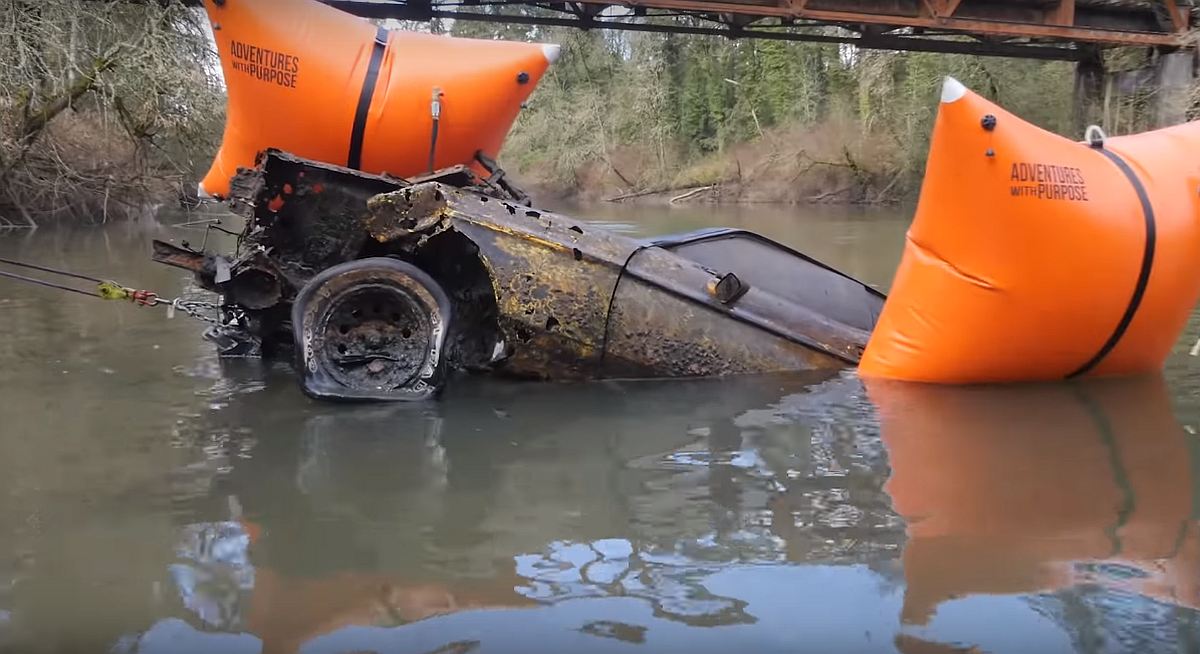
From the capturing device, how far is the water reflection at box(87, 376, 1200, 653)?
2.76 meters

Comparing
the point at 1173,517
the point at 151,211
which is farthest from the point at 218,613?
the point at 151,211

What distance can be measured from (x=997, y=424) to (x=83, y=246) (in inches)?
619

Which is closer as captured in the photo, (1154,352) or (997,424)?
(997,424)

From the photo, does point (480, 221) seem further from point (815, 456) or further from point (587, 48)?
point (587, 48)

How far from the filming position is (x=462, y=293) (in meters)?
5.90

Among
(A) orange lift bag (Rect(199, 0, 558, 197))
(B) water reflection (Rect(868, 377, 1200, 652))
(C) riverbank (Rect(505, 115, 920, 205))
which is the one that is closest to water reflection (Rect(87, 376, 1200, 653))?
(B) water reflection (Rect(868, 377, 1200, 652))

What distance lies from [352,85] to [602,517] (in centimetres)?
337

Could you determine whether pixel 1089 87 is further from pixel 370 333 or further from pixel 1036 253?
pixel 370 333

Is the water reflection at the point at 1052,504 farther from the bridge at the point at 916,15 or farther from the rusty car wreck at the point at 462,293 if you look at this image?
the bridge at the point at 916,15

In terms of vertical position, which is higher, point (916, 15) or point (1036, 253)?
point (916, 15)

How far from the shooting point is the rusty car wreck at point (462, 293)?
5320 millimetres

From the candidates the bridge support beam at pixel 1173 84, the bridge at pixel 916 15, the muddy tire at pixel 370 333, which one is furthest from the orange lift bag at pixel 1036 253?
the bridge support beam at pixel 1173 84

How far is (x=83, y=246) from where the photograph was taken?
54.1ft

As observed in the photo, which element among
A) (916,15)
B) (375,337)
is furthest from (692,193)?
(375,337)
